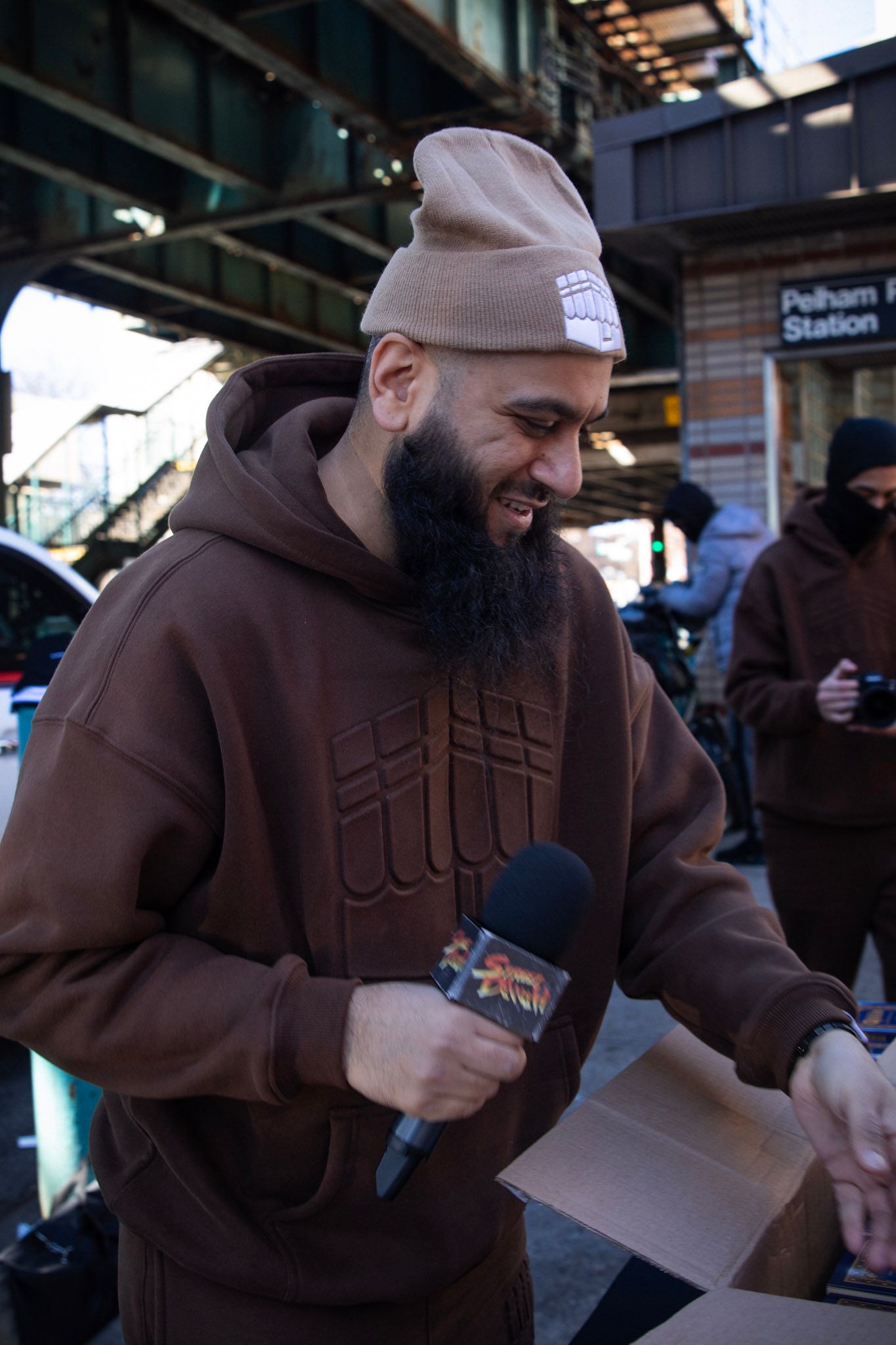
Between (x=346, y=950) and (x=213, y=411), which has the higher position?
(x=213, y=411)

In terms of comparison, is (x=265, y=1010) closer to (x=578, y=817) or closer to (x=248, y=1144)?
(x=248, y=1144)

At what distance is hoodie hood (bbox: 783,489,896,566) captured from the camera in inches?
156

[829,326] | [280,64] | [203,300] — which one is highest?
[280,64]

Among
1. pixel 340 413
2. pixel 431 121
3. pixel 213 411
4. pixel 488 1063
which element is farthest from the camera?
pixel 431 121

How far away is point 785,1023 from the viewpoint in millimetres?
1656

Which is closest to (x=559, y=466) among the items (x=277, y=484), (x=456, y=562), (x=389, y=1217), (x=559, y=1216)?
(x=456, y=562)

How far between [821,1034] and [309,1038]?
66cm

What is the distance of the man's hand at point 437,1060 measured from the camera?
1.35 m

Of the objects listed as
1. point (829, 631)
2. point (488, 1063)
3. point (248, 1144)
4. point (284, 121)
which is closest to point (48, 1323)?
point (248, 1144)

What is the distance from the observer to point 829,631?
13.2 ft

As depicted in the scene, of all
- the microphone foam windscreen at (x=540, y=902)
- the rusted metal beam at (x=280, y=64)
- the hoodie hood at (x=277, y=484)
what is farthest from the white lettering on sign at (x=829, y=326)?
the microphone foam windscreen at (x=540, y=902)

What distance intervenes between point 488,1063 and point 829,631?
2.97m

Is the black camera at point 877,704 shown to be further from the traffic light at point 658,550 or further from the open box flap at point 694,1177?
the traffic light at point 658,550

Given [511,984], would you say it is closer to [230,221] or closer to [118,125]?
[118,125]
